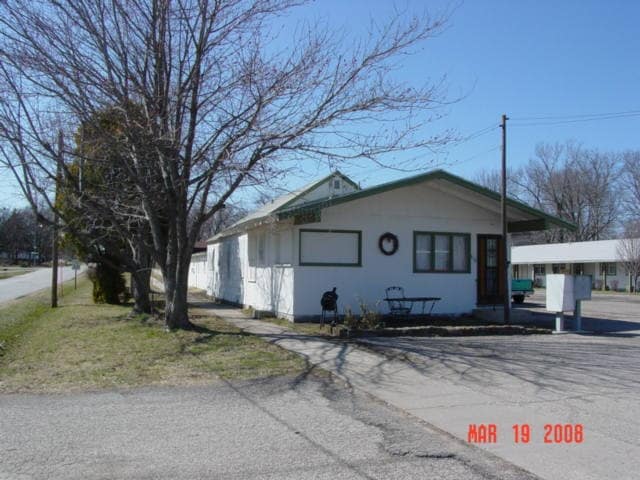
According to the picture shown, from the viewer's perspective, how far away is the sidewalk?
5.28 m

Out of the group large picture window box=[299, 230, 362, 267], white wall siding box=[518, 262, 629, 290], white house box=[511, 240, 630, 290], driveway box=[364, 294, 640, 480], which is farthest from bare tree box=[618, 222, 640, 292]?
large picture window box=[299, 230, 362, 267]

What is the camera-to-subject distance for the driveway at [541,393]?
5.47 m

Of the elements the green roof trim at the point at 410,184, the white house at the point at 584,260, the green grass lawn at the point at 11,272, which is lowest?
the green grass lawn at the point at 11,272

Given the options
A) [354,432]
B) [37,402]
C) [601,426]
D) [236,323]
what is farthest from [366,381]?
[236,323]

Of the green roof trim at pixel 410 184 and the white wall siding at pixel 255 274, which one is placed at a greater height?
the green roof trim at pixel 410 184

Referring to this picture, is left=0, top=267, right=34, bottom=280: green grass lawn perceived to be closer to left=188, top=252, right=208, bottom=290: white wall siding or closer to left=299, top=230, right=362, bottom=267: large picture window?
left=188, top=252, right=208, bottom=290: white wall siding

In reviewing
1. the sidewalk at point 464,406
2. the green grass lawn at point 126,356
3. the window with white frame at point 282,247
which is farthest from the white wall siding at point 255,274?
the sidewalk at point 464,406

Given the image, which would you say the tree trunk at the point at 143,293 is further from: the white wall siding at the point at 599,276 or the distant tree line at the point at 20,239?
the distant tree line at the point at 20,239

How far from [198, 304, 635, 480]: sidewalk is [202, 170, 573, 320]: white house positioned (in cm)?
416

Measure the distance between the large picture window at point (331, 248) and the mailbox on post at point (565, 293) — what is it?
489cm

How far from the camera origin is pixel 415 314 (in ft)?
56.3

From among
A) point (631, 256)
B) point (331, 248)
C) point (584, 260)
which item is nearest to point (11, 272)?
point (584, 260)

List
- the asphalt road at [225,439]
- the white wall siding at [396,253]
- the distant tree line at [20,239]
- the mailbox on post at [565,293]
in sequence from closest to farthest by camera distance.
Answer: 1. the asphalt road at [225,439]
2. the mailbox on post at [565,293]
3. the white wall siding at [396,253]
4. the distant tree line at [20,239]

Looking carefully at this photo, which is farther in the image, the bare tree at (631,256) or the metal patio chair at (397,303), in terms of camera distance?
the bare tree at (631,256)
